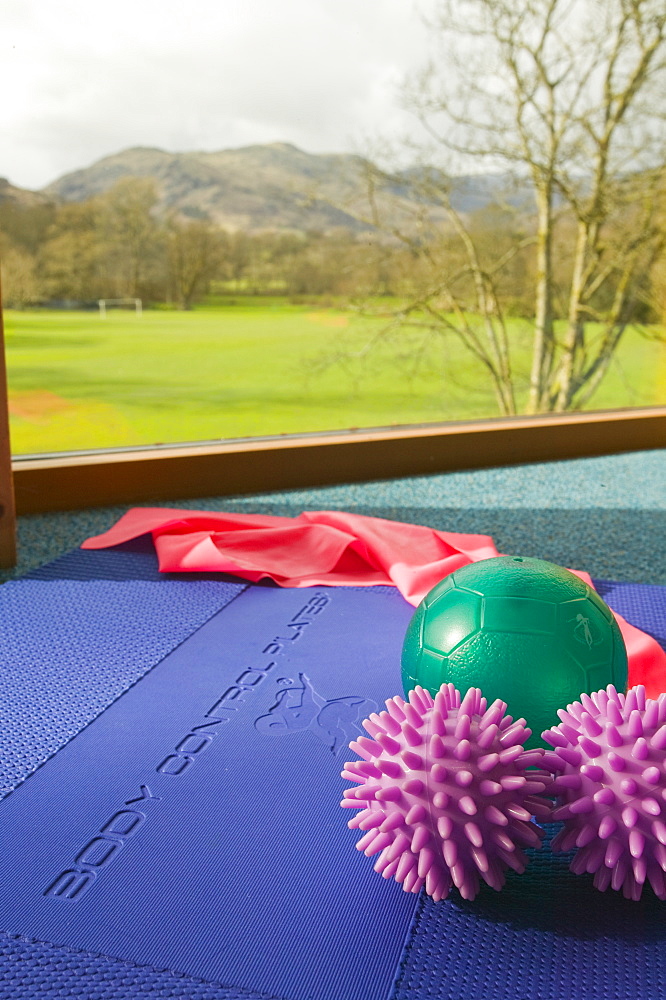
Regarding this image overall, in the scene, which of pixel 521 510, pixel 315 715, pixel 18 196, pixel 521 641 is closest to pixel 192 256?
pixel 18 196

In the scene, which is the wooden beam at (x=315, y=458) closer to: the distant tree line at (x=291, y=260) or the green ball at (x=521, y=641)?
the distant tree line at (x=291, y=260)

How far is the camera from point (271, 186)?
4773 millimetres

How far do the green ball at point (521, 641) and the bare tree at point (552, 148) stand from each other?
12.9ft

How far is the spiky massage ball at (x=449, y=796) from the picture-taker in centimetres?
96

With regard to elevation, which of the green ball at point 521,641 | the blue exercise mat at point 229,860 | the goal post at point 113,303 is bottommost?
the blue exercise mat at point 229,860

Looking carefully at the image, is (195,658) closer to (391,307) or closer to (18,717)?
(18,717)

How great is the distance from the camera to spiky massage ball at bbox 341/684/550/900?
3.15 ft

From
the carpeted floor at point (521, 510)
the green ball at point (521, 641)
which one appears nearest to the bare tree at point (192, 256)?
the carpeted floor at point (521, 510)

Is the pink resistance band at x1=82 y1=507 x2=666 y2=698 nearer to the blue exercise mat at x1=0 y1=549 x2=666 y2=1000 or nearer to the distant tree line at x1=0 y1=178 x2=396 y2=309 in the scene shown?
the blue exercise mat at x1=0 y1=549 x2=666 y2=1000

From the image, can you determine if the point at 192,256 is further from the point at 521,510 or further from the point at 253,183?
the point at 521,510

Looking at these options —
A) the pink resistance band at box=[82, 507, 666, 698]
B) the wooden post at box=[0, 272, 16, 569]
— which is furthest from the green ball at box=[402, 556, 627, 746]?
the wooden post at box=[0, 272, 16, 569]

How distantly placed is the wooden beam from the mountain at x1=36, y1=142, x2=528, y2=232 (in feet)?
6.03

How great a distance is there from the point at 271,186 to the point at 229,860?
434 cm

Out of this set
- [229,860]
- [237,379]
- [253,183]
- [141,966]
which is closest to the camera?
[141,966]
